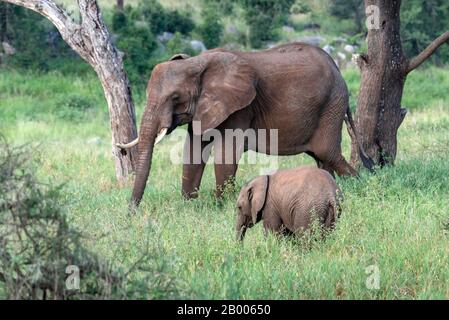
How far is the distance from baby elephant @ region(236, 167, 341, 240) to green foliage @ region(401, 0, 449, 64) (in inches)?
657

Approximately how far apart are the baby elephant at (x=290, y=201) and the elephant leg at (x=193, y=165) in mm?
1962

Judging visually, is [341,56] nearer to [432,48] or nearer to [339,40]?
[339,40]

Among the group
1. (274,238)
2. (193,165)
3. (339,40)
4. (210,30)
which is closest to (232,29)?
(210,30)

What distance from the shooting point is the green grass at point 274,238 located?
6.01 metres

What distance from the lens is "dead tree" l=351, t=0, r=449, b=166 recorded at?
10891 millimetres

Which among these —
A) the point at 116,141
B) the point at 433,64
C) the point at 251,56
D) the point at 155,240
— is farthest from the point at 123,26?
the point at 155,240

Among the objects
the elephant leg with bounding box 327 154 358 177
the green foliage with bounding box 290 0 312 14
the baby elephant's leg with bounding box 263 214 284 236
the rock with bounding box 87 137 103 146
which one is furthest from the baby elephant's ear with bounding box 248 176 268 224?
the green foliage with bounding box 290 0 312 14

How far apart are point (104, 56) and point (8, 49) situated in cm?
1114

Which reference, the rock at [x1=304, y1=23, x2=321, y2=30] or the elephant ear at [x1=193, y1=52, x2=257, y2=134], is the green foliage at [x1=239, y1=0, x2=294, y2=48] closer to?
the rock at [x1=304, y1=23, x2=321, y2=30]

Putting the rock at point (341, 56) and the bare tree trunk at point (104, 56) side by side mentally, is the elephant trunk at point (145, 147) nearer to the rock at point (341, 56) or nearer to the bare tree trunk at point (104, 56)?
the bare tree trunk at point (104, 56)

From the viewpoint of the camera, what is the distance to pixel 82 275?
528cm

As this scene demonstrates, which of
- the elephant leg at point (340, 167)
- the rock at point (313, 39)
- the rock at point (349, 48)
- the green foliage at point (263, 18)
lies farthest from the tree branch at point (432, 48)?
the rock at point (313, 39)
